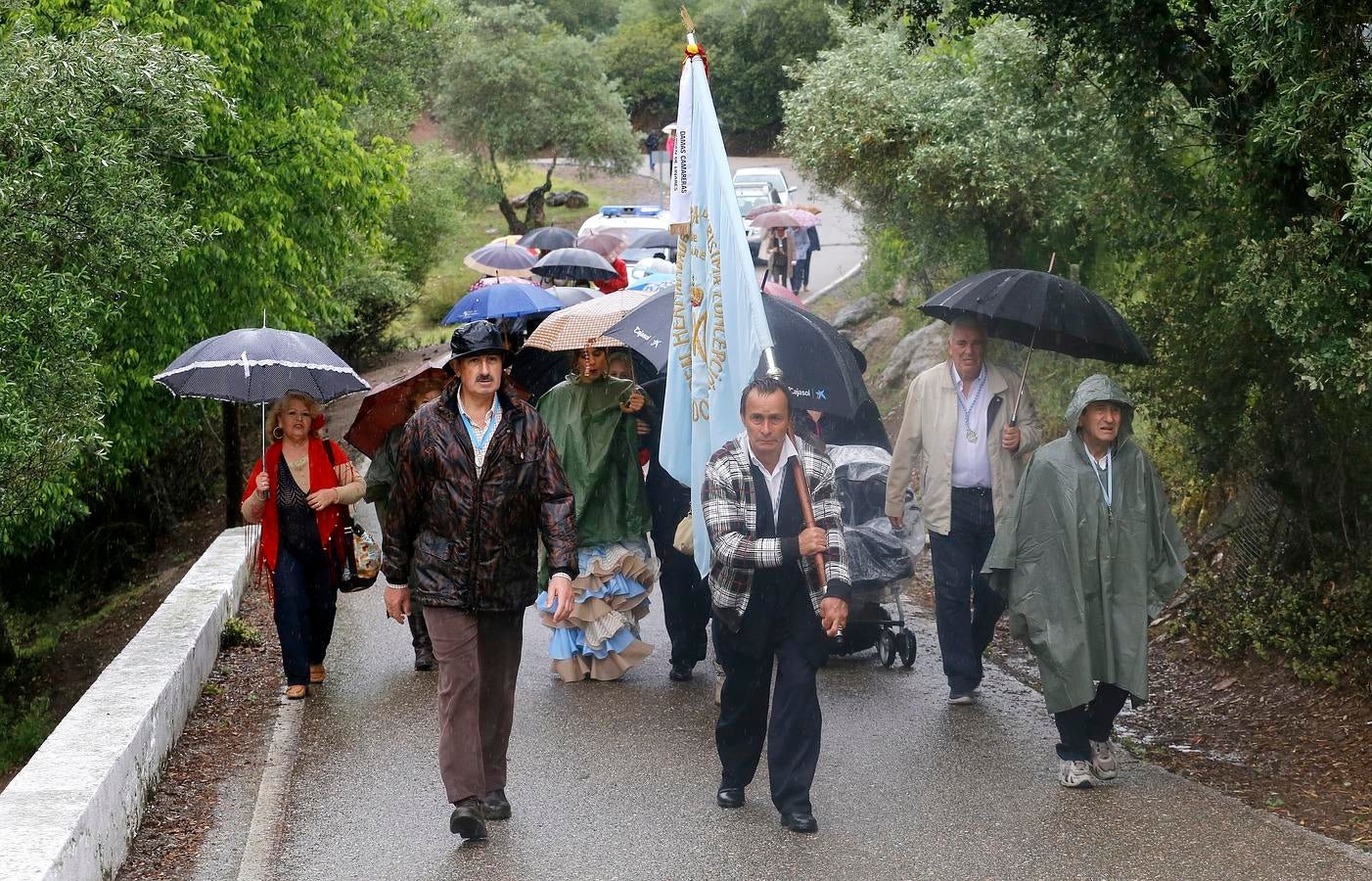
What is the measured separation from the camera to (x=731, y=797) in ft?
20.5

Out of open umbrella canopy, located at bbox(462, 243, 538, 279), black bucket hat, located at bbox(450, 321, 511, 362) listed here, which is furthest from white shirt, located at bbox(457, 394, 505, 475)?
open umbrella canopy, located at bbox(462, 243, 538, 279)

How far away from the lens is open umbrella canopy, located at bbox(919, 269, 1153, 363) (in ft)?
23.8

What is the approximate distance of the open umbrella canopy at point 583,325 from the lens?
26.7 feet

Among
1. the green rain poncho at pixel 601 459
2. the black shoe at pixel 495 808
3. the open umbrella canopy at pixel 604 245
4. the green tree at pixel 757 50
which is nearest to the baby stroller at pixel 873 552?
the green rain poncho at pixel 601 459

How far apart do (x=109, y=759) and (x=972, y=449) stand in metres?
4.36

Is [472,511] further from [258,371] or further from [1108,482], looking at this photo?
[1108,482]

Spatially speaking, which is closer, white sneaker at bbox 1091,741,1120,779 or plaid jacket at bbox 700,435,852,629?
plaid jacket at bbox 700,435,852,629

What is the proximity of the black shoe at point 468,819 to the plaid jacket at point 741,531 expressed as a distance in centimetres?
125

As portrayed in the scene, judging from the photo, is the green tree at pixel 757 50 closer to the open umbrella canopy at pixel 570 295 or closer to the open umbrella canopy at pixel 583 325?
the open umbrella canopy at pixel 570 295

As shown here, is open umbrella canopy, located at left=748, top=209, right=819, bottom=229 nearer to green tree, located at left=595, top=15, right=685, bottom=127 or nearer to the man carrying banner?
the man carrying banner

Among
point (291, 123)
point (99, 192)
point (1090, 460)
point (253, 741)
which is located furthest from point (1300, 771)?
point (291, 123)

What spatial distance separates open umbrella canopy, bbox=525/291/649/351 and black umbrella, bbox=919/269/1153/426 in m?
1.85

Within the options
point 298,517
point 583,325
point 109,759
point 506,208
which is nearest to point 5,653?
point 298,517

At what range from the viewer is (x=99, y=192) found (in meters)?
10.1
